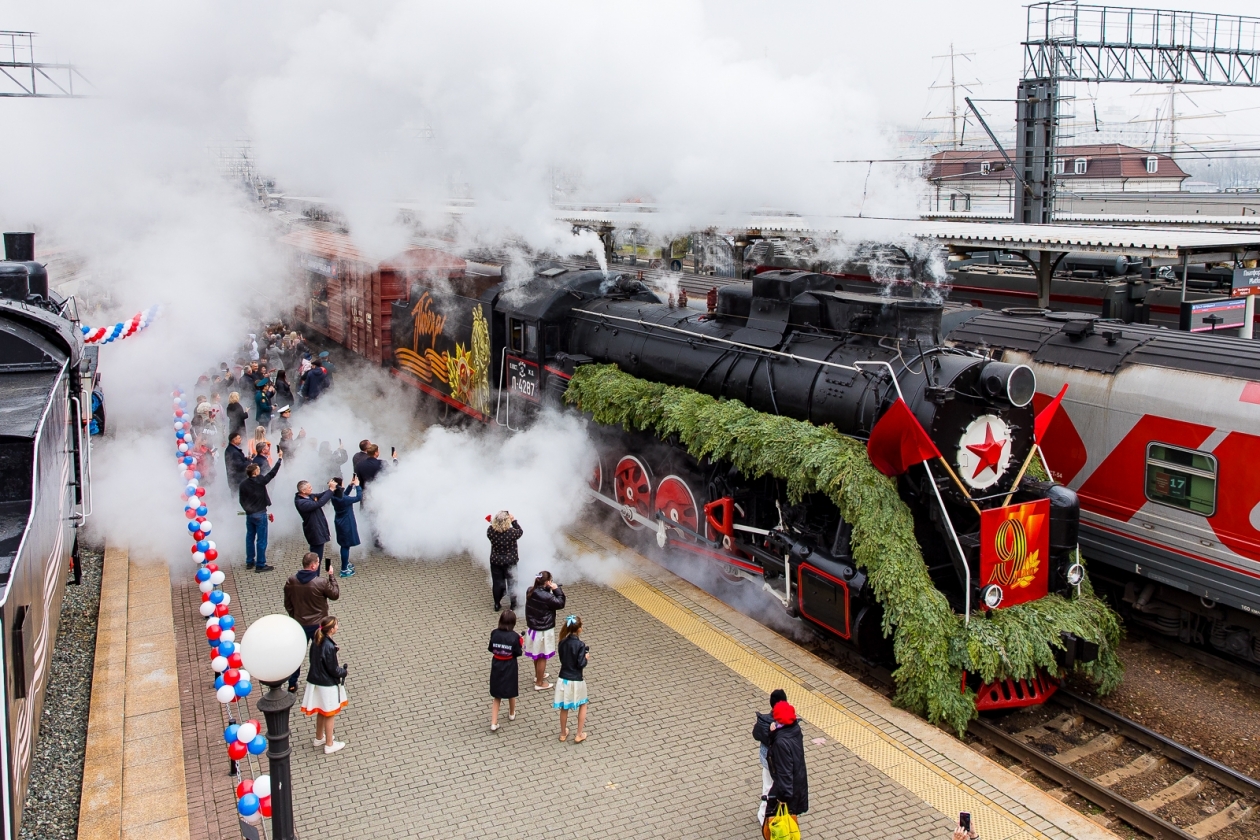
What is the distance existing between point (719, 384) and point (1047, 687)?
3.54 metres

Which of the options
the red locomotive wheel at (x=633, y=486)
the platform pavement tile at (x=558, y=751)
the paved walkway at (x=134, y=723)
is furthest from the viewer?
the red locomotive wheel at (x=633, y=486)

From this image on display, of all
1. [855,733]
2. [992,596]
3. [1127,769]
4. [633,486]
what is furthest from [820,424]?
[1127,769]

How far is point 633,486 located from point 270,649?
232 inches

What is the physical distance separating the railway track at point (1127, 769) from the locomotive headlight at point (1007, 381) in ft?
7.32

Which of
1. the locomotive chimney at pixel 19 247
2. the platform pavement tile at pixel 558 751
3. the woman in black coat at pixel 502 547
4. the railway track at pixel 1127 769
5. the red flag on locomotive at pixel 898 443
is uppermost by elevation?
the locomotive chimney at pixel 19 247

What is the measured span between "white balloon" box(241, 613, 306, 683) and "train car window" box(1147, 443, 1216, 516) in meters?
6.67

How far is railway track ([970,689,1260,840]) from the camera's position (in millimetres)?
5914

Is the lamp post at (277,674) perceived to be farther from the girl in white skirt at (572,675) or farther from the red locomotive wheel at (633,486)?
the red locomotive wheel at (633,486)

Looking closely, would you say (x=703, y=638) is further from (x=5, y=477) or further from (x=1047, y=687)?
(x=5, y=477)

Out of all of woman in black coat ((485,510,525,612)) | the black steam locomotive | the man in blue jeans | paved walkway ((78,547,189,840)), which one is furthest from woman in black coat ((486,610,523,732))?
the man in blue jeans

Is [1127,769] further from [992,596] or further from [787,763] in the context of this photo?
[787,763]

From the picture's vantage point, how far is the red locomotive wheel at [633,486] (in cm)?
954

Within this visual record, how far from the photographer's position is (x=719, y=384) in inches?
343

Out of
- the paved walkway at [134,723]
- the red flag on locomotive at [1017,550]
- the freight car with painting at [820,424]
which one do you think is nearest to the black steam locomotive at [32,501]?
the paved walkway at [134,723]
